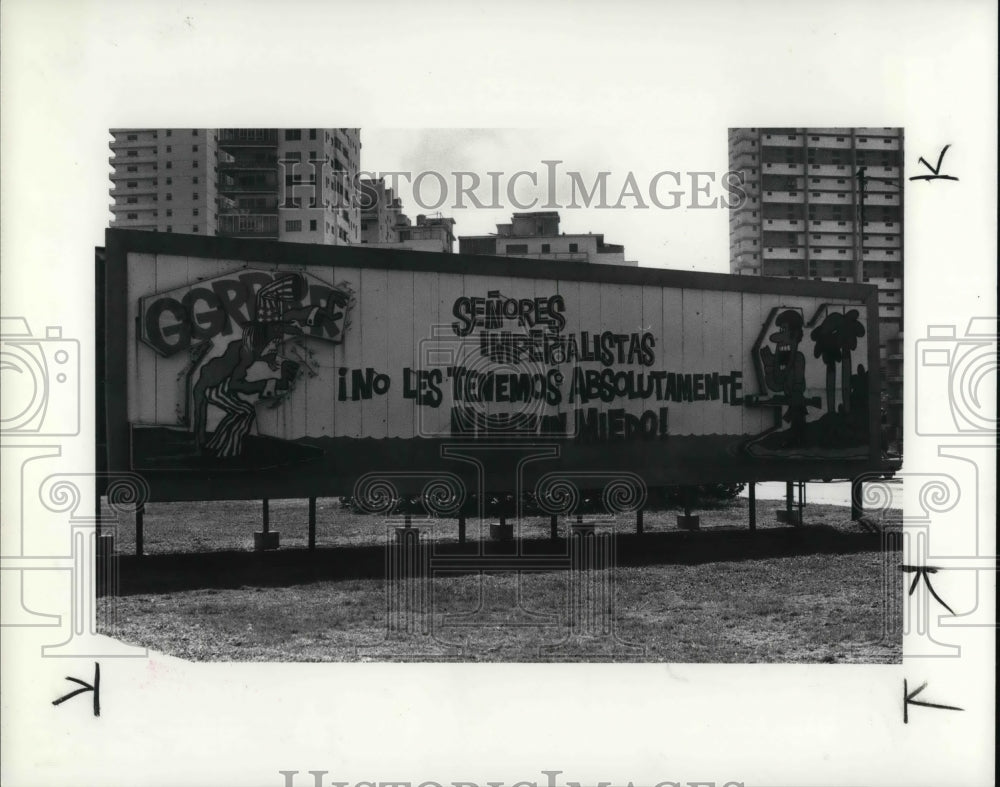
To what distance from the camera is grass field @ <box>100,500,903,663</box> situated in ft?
Result: 19.4

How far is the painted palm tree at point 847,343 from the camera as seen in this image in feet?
31.6

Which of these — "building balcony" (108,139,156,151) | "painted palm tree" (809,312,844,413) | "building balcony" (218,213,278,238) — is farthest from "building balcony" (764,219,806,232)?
"building balcony" (218,213,278,238)

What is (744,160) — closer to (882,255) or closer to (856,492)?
(882,255)

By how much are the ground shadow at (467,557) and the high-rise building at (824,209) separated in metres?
1.92

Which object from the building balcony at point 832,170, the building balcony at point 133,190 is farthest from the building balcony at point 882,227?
the building balcony at point 133,190

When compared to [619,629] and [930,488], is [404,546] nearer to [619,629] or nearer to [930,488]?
[619,629]

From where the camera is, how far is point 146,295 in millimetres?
7230

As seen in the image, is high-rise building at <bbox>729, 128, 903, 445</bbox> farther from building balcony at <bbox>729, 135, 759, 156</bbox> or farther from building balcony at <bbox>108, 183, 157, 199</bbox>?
building balcony at <bbox>108, 183, 157, 199</bbox>

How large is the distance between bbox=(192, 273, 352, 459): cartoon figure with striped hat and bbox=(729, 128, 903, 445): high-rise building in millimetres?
3776

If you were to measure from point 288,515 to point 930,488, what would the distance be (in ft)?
28.1

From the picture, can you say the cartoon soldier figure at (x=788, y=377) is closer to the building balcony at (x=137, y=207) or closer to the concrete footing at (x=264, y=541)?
the concrete footing at (x=264, y=541)

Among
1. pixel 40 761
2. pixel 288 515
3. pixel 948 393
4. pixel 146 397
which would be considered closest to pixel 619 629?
pixel 948 393

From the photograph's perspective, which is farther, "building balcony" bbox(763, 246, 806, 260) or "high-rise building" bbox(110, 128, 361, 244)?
"building balcony" bbox(763, 246, 806, 260)

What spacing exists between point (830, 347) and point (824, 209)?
89.2 inches
